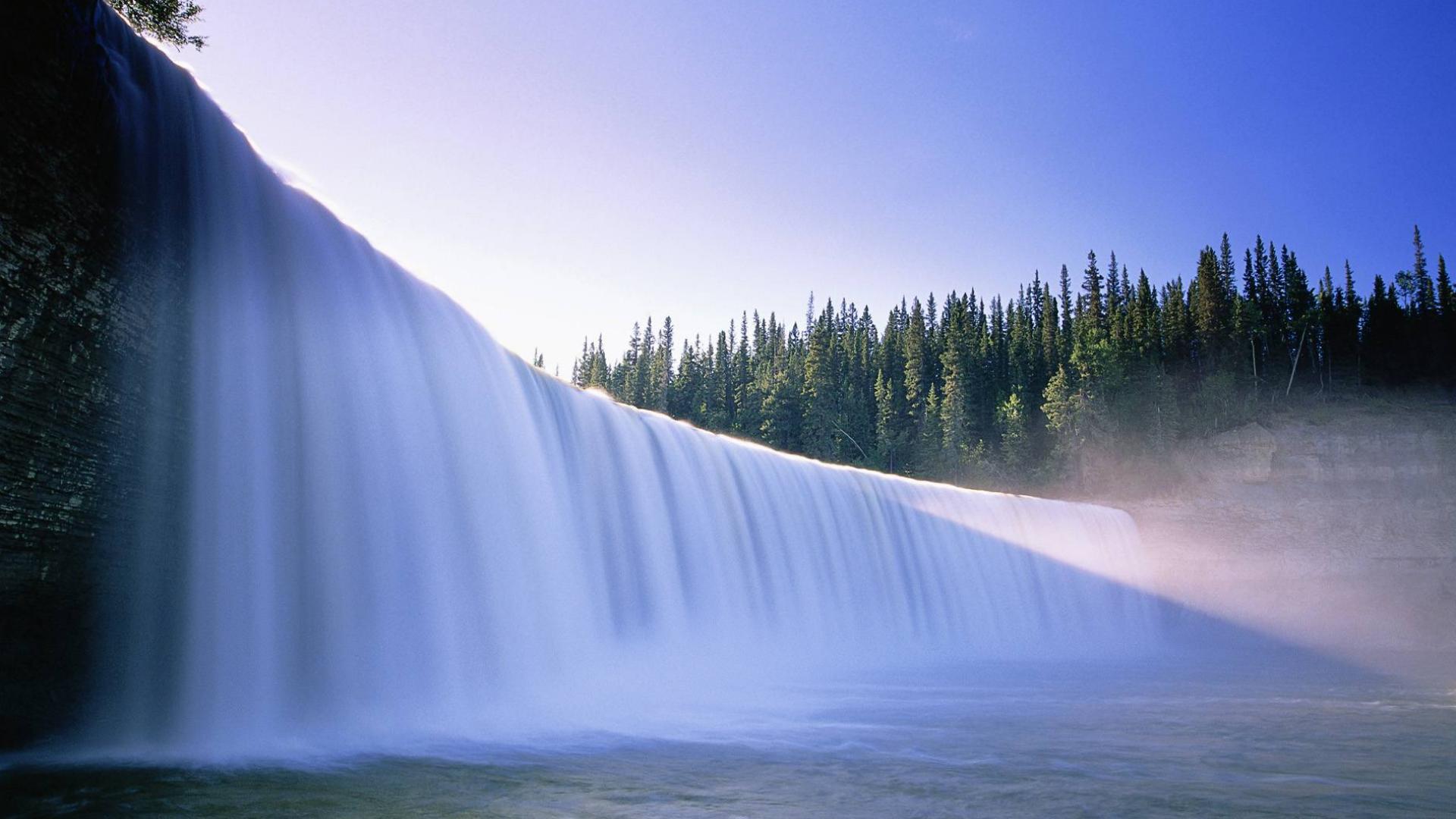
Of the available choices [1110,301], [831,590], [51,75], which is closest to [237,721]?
[51,75]

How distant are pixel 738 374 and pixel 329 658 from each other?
70.6m

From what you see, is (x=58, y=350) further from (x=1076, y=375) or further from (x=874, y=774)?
(x=1076, y=375)

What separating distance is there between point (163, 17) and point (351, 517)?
7205 mm

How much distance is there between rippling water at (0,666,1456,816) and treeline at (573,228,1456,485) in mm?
35106

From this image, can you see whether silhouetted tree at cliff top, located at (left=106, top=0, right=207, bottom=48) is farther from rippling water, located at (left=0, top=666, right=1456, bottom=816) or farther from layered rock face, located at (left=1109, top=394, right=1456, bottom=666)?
layered rock face, located at (left=1109, top=394, right=1456, bottom=666)

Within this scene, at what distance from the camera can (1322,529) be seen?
3681 centimetres

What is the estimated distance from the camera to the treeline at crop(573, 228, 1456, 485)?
4625 centimetres

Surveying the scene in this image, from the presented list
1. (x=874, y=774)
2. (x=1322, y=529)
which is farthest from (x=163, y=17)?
(x=1322, y=529)

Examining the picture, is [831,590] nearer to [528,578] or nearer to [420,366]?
[528,578]

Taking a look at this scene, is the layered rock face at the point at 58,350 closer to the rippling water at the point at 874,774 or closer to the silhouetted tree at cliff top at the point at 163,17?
the rippling water at the point at 874,774

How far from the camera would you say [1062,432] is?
4662 centimetres

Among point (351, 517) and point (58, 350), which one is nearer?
point (58, 350)

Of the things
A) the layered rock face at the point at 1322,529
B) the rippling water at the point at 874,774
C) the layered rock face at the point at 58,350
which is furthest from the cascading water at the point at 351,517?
the layered rock face at the point at 1322,529

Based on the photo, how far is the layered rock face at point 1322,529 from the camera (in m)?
35.5
